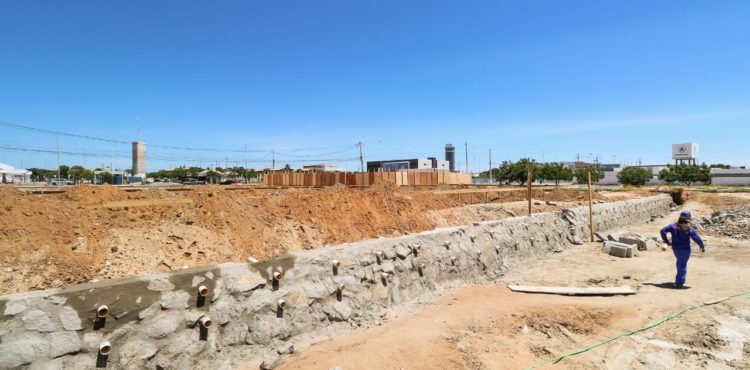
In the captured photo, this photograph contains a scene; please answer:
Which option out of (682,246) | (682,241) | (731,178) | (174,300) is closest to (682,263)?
(682,246)

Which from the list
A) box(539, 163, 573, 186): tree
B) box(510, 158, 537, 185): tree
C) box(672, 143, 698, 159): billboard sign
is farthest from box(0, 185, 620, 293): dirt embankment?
box(672, 143, 698, 159): billboard sign

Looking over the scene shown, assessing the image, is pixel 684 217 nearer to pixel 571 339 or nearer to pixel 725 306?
pixel 725 306

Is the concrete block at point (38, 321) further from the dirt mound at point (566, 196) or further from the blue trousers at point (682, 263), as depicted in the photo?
the dirt mound at point (566, 196)

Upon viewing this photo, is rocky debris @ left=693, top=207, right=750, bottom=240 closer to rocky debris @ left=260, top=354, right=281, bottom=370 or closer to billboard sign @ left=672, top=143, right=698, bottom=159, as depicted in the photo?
rocky debris @ left=260, top=354, right=281, bottom=370

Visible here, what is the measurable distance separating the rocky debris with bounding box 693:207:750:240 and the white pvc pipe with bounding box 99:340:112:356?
2025 cm

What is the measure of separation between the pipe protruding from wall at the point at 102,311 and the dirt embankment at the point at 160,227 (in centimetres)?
329

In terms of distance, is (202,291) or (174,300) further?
(202,291)

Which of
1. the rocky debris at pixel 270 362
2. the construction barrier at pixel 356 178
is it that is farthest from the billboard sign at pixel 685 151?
the rocky debris at pixel 270 362

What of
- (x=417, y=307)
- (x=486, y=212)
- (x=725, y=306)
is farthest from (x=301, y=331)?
(x=486, y=212)

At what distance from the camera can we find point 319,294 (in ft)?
17.5

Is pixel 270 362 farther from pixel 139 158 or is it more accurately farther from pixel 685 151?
pixel 685 151

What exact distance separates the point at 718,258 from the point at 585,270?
5.12 metres

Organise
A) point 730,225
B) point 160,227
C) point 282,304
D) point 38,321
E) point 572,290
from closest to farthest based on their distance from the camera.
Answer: point 38,321 → point 282,304 → point 572,290 → point 160,227 → point 730,225

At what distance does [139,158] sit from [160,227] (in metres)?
54.4
